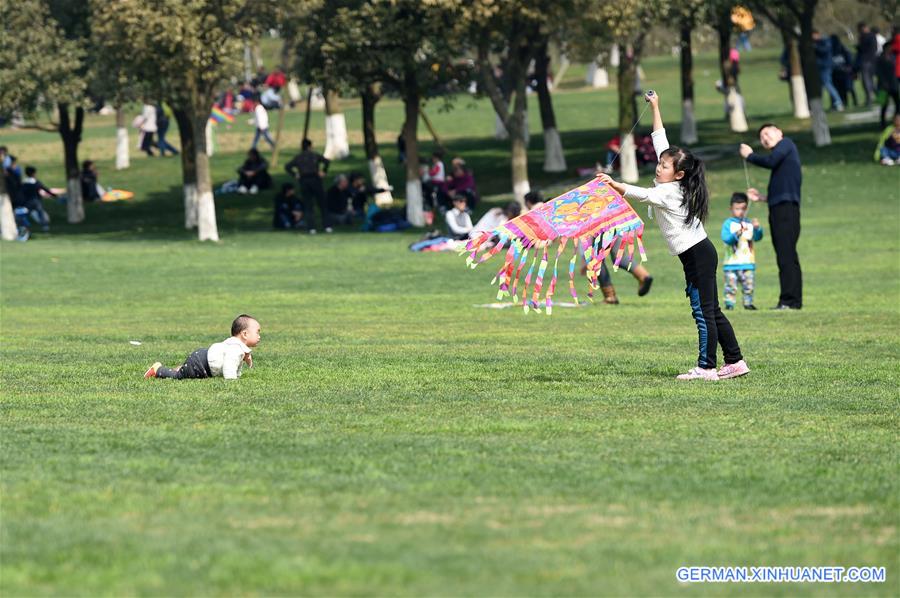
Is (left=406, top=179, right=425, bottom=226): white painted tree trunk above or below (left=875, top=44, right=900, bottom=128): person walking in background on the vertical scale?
below

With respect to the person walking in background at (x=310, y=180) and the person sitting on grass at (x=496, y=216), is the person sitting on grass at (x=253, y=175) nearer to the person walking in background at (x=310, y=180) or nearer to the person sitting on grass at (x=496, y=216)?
the person walking in background at (x=310, y=180)

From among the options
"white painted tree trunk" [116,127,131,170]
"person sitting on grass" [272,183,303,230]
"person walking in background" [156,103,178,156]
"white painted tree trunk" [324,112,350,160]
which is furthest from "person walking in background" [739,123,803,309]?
"person walking in background" [156,103,178,156]

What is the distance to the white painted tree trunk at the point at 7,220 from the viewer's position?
42.1 metres

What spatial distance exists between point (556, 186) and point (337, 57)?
24.0 ft

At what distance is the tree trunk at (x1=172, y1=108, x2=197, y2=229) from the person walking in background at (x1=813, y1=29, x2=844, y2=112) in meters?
21.9

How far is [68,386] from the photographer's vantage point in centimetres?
1342

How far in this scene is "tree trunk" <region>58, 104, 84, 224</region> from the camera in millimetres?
46844

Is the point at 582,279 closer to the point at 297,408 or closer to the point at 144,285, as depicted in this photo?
the point at 144,285

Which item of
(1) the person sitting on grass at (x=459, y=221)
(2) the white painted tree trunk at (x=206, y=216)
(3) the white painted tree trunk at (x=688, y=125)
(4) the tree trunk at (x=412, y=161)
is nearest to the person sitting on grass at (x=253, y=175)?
(4) the tree trunk at (x=412, y=161)

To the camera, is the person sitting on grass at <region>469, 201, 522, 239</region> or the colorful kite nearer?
the person sitting on grass at <region>469, 201, 522, 239</region>

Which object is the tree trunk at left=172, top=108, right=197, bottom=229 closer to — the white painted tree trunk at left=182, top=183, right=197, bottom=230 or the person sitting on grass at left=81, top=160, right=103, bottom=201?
the white painted tree trunk at left=182, top=183, right=197, bottom=230

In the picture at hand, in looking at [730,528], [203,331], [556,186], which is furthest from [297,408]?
[556,186]

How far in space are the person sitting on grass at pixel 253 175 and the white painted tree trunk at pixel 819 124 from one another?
16.2m

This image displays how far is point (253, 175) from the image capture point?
5025cm
